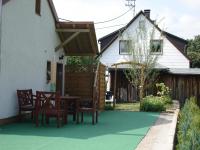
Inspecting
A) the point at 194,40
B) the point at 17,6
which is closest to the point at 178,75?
the point at 17,6

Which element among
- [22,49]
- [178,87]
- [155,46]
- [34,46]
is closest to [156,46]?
[155,46]

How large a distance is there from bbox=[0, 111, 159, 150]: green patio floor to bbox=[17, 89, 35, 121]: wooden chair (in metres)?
0.51

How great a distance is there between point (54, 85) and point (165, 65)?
1813cm

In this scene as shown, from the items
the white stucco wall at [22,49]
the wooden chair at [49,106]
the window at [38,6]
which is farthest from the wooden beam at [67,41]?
the wooden chair at [49,106]

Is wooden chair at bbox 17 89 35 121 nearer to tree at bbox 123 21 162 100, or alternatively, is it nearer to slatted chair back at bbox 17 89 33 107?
slatted chair back at bbox 17 89 33 107

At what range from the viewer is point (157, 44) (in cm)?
3497

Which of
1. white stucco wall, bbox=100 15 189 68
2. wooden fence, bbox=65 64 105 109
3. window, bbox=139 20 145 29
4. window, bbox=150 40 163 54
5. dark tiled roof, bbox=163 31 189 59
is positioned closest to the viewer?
wooden fence, bbox=65 64 105 109

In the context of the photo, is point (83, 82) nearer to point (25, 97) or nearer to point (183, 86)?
point (25, 97)

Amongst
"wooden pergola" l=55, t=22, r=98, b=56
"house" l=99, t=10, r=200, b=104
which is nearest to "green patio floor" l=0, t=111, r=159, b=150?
"wooden pergola" l=55, t=22, r=98, b=56

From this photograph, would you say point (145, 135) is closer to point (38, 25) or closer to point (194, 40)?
point (38, 25)

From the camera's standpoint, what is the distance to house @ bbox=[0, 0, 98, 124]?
44.8 feet

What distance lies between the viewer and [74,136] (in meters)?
11.4

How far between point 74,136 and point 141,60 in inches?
776

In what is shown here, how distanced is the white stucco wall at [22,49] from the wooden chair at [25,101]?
200mm
